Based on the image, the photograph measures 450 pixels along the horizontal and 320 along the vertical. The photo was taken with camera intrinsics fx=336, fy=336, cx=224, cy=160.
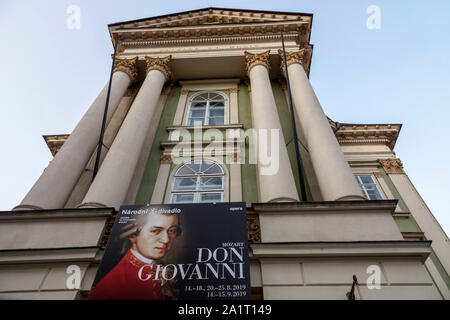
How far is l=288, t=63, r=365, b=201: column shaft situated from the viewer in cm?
805

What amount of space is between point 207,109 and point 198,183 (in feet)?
15.3

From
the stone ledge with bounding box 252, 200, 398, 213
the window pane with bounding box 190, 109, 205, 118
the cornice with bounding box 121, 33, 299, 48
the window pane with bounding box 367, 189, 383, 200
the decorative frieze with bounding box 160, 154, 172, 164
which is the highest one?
the cornice with bounding box 121, 33, 299, 48

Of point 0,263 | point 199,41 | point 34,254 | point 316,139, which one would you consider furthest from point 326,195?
point 199,41

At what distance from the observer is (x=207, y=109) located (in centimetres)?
1373

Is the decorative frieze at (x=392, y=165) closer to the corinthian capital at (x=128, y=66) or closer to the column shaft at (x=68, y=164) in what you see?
the corinthian capital at (x=128, y=66)

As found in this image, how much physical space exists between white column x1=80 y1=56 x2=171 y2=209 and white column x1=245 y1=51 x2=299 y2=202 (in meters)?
A: 3.67

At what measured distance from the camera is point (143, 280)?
598 centimetres

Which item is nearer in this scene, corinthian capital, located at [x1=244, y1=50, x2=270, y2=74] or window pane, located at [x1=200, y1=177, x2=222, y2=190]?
window pane, located at [x1=200, y1=177, x2=222, y2=190]

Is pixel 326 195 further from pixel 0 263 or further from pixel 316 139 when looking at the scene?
pixel 0 263

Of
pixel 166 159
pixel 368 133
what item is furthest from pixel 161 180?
pixel 368 133

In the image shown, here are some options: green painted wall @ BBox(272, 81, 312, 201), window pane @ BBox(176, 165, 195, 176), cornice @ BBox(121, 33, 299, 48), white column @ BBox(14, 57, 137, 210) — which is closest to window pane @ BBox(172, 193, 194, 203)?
window pane @ BBox(176, 165, 195, 176)

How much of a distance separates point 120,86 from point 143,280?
9.28m

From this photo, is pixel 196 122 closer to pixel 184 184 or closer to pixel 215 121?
pixel 215 121

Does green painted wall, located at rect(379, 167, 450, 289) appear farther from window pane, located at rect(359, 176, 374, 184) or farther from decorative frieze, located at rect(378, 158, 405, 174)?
window pane, located at rect(359, 176, 374, 184)
